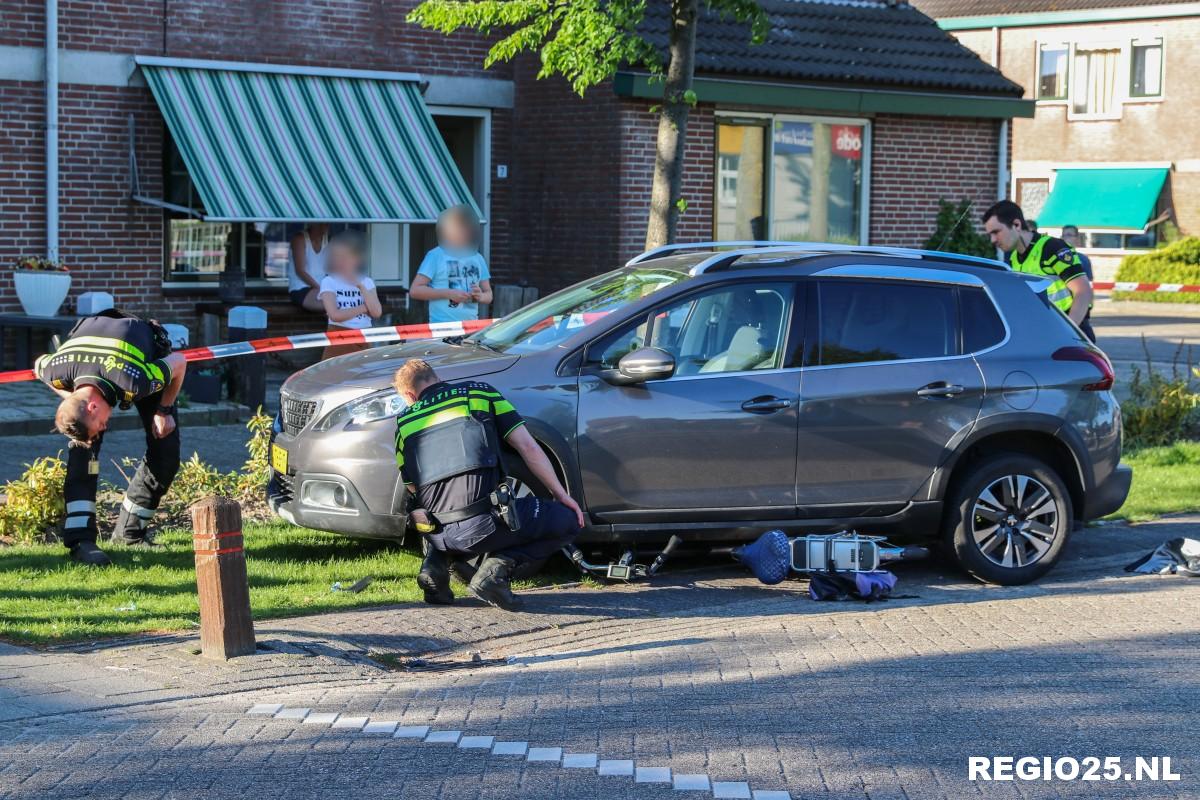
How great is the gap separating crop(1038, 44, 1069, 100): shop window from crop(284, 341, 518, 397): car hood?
1277 inches

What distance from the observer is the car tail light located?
8766 mm

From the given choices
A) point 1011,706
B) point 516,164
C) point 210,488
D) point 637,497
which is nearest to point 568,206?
point 516,164

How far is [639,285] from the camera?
8719 millimetres

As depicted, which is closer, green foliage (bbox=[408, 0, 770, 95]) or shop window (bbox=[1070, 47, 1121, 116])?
green foliage (bbox=[408, 0, 770, 95])

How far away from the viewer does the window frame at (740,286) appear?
821 centimetres

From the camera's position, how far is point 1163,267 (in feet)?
110

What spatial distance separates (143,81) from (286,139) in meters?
1.52

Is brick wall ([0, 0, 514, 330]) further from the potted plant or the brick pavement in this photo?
the brick pavement

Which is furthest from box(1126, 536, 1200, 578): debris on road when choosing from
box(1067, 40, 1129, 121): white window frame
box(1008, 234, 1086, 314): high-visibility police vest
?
box(1067, 40, 1129, 121): white window frame

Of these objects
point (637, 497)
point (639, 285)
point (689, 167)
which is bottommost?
point (637, 497)

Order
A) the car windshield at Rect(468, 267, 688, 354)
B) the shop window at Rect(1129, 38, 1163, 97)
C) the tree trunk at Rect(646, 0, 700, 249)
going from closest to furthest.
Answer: the car windshield at Rect(468, 267, 688, 354) < the tree trunk at Rect(646, 0, 700, 249) < the shop window at Rect(1129, 38, 1163, 97)

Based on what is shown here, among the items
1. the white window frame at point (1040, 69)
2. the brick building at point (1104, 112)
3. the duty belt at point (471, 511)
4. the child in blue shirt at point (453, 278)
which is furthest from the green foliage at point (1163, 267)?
the duty belt at point (471, 511)

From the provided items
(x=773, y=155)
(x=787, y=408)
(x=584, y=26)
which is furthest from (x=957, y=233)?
(x=787, y=408)

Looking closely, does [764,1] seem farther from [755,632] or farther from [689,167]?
[755,632]
